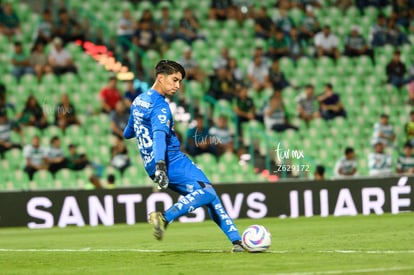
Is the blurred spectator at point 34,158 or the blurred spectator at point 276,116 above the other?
the blurred spectator at point 276,116

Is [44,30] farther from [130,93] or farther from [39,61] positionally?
[130,93]

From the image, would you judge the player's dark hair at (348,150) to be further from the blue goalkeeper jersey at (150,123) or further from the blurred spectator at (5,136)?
the blue goalkeeper jersey at (150,123)

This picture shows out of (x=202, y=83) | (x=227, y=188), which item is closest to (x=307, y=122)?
(x=202, y=83)

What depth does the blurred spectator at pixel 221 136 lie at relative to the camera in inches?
854

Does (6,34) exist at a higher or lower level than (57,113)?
higher

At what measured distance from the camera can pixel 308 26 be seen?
26.8 meters

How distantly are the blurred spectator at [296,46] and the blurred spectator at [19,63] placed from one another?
6.91m

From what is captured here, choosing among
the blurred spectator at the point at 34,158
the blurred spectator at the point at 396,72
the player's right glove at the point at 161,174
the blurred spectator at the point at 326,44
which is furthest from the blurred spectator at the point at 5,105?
the player's right glove at the point at 161,174

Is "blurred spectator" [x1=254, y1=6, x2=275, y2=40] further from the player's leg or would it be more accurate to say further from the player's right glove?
the player's right glove

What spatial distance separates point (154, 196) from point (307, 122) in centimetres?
537

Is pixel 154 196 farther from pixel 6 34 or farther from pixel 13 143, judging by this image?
pixel 6 34

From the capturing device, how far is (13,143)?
69.2 feet

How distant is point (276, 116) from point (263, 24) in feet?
14.1

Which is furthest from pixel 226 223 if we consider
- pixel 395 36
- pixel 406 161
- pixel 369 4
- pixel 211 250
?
pixel 369 4
